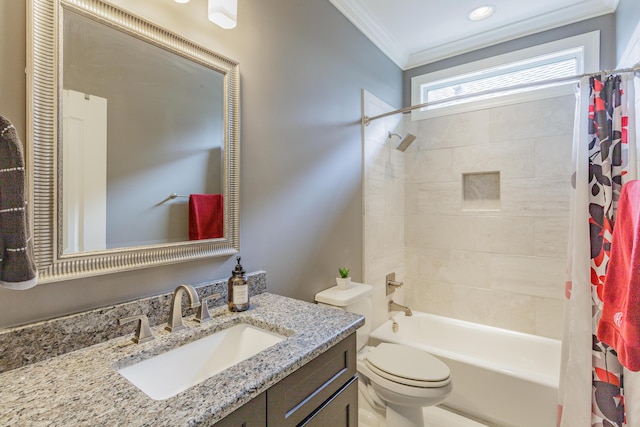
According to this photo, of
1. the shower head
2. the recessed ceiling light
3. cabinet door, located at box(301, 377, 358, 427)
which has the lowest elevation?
cabinet door, located at box(301, 377, 358, 427)

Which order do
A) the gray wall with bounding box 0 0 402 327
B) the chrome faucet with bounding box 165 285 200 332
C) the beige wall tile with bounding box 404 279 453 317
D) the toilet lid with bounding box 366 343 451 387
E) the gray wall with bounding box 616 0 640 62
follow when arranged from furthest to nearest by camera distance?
the beige wall tile with bounding box 404 279 453 317, the gray wall with bounding box 616 0 640 62, the toilet lid with bounding box 366 343 451 387, the chrome faucet with bounding box 165 285 200 332, the gray wall with bounding box 0 0 402 327

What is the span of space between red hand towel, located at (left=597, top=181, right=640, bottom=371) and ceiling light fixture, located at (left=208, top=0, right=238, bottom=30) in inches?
60.2

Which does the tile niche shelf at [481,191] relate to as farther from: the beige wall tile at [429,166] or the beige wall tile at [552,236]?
the beige wall tile at [552,236]

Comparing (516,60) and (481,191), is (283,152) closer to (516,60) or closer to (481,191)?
(481,191)

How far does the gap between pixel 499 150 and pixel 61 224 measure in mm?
2755

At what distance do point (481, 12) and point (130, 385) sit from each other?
9.53ft

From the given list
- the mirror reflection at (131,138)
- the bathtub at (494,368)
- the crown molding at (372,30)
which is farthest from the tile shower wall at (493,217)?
the mirror reflection at (131,138)

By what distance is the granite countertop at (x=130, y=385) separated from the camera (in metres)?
0.61

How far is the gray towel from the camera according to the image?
0.61m

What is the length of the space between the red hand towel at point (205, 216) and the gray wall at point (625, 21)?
7.45 feet

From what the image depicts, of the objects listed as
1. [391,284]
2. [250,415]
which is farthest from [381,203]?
[250,415]

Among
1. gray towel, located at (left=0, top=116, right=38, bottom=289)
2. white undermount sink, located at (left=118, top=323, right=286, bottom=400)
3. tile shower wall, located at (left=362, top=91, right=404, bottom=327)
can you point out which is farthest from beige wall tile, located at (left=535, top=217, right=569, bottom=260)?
gray towel, located at (left=0, top=116, right=38, bottom=289)

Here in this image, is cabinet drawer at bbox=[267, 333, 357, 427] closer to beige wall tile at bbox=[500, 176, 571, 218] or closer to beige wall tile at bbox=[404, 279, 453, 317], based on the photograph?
beige wall tile at bbox=[404, 279, 453, 317]

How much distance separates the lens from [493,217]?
2.47 metres
